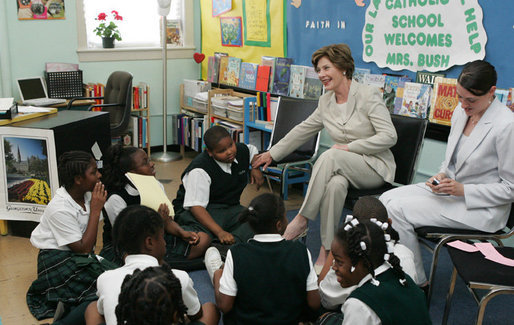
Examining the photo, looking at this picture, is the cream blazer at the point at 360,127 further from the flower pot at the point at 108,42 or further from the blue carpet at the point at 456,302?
the flower pot at the point at 108,42

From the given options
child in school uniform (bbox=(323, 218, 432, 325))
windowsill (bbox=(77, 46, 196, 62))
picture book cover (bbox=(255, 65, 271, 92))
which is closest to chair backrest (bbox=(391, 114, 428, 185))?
child in school uniform (bbox=(323, 218, 432, 325))

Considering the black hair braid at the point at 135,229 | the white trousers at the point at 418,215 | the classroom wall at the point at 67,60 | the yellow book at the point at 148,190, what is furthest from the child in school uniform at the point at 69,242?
the classroom wall at the point at 67,60

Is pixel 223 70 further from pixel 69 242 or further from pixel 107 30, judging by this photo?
pixel 69 242

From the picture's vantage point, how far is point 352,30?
13.1 ft

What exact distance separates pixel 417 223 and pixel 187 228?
1235 millimetres

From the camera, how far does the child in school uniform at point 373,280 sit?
1.58 meters

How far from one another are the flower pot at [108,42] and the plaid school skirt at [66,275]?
11.2ft

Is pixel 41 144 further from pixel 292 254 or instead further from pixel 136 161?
pixel 292 254

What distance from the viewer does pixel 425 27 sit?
3.41 m

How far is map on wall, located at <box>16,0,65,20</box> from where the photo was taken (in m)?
4.96

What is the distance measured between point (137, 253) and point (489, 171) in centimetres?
165

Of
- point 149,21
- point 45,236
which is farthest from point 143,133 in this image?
point 45,236

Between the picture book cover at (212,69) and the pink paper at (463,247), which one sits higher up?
the picture book cover at (212,69)

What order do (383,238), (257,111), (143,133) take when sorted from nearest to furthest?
1. (383,238)
2. (257,111)
3. (143,133)
